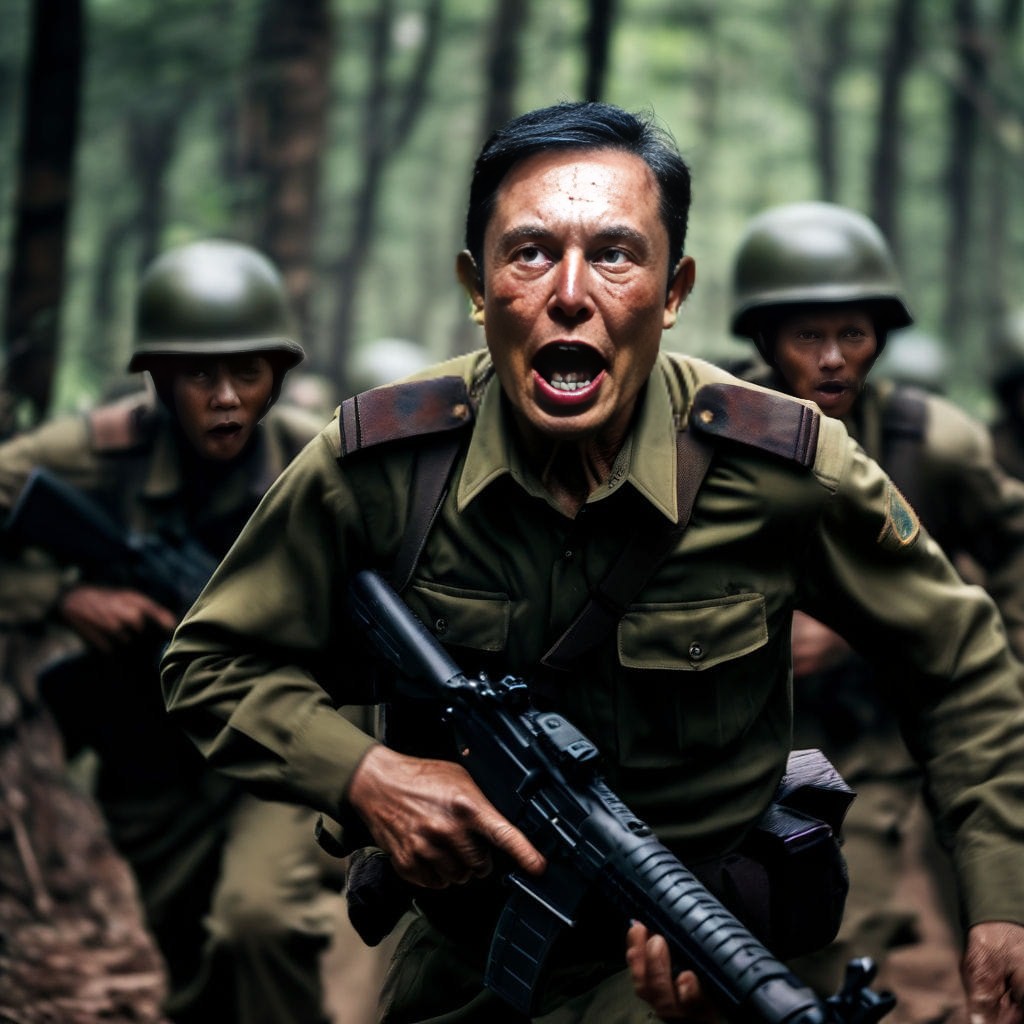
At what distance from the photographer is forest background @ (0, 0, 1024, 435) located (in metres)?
10.8

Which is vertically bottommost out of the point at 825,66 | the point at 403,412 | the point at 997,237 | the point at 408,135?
the point at 403,412

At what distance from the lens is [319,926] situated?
18.2 feet

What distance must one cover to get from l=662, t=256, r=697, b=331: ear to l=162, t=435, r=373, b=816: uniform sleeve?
807 mm

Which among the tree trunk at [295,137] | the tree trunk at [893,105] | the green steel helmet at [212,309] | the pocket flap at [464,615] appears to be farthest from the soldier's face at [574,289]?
the tree trunk at [893,105]

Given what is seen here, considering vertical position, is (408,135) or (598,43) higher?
(408,135)

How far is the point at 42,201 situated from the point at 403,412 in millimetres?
5952

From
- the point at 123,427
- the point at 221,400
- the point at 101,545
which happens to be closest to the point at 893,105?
the point at 123,427

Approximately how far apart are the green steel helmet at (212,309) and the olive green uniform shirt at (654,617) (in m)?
2.62

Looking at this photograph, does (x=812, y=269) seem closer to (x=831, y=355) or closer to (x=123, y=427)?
(x=831, y=355)

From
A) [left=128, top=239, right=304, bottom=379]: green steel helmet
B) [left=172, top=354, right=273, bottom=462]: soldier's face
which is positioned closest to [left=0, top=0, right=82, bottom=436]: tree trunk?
[left=128, top=239, right=304, bottom=379]: green steel helmet

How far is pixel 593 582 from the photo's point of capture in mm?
3432

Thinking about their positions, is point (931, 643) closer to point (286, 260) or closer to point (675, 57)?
point (286, 260)

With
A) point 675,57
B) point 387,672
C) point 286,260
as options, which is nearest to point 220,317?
point 387,672

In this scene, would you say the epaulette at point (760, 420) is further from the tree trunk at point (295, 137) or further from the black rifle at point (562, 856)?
the tree trunk at point (295, 137)
